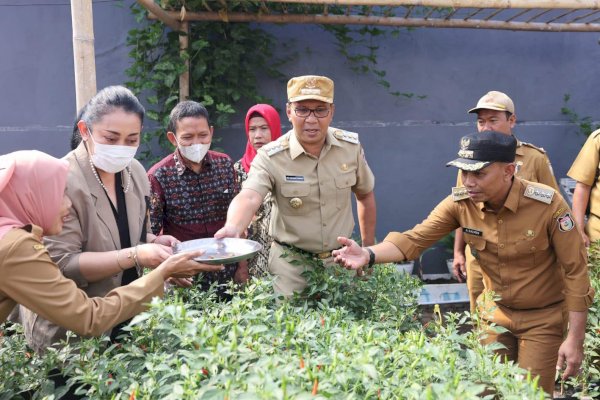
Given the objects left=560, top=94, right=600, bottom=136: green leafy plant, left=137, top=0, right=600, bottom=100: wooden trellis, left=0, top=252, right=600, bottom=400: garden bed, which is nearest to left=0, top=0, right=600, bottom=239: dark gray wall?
left=560, top=94, right=600, bottom=136: green leafy plant

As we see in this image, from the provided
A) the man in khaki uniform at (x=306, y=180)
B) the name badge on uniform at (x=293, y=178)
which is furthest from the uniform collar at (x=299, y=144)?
the name badge on uniform at (x=293, y=178)

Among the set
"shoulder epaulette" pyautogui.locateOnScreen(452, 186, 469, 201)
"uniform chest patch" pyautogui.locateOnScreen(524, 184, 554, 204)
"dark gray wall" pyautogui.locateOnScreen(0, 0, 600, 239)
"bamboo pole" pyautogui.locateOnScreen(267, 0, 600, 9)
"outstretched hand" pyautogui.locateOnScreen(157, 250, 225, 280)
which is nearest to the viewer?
"outstretched hand" pyautogui.locateOnScreen(157, 250, 225, 280)

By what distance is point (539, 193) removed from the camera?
2949mm

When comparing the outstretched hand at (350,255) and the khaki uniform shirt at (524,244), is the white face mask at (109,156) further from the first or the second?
the khaki uniform shirt at (524,244)

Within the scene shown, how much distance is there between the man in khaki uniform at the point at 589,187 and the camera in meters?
4.01

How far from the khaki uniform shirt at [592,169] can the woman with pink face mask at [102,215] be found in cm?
295

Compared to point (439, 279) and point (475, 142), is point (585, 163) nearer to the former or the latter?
point (475, 142)

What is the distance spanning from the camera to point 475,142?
286cm

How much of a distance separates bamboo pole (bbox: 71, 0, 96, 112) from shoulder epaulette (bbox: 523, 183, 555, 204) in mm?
2548

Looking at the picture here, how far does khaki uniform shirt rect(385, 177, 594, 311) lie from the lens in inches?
113

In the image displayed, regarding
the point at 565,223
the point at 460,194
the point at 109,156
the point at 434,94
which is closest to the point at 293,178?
the point at 460,194

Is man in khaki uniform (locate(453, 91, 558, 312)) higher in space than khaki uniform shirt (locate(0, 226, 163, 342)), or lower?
higher

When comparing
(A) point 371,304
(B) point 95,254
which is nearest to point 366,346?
(A) point 371,304

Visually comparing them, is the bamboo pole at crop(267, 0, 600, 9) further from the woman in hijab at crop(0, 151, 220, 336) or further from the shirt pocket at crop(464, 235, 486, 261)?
the woman in hijab at crop(0, 151, 220, 336)
